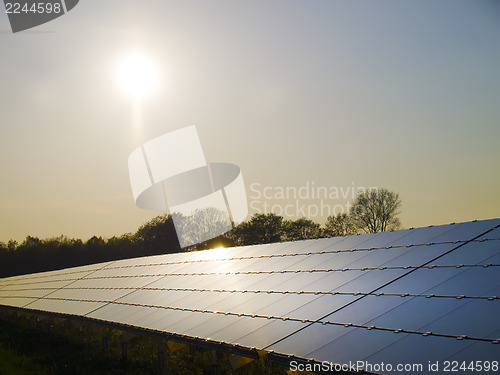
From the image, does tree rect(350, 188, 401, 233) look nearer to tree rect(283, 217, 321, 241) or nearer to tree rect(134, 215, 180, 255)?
tree rect(283, 217, 321, 241)

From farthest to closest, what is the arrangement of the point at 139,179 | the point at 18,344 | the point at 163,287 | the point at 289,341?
the point at 139,179 < the point at 18,344 < the point at 163,287 < the point at 289,341

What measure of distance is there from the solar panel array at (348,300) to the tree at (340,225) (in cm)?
7016

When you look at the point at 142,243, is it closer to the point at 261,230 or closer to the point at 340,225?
the point at 261,230

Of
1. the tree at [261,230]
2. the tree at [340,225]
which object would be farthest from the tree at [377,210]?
the tree at [261,230]

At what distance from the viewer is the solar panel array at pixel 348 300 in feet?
34.4

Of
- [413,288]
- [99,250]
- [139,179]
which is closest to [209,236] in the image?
[99,250]

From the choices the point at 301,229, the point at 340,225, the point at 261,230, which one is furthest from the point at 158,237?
the point at 340,225

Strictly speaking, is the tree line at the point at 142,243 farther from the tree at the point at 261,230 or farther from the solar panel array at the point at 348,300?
the solar panel array at the point at 348,300

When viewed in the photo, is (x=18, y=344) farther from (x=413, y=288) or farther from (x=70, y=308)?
(x=413, y=288)

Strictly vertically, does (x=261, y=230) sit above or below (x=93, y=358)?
above

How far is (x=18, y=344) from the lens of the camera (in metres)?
31.9

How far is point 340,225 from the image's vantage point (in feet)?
334

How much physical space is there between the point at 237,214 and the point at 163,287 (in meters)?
86.7

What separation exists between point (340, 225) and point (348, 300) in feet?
291
